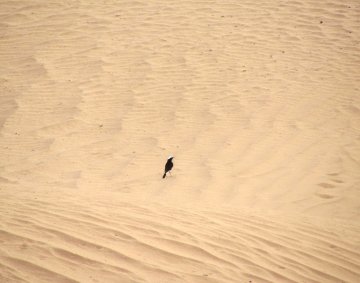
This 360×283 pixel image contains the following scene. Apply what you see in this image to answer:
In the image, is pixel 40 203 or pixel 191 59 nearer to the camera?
pixel 40 203

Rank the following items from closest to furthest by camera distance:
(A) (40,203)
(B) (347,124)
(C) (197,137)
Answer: (A) (40,203), (C) (197,137), (B) (347,124)

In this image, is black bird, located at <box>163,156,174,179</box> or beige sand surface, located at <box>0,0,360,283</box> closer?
beige sand surface, located at <box>0,0,360,283</box>

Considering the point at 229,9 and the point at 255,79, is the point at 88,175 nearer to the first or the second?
the point at 255,79

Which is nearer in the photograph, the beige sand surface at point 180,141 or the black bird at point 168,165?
the beige sand surface at point 180,141

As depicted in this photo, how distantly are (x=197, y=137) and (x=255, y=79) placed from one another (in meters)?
2.51

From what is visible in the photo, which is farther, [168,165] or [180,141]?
[180,141]

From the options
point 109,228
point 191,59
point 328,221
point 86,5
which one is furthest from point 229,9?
point 109,228

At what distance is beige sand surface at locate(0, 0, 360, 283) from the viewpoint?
10.6 feet

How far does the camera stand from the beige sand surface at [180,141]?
3.23m

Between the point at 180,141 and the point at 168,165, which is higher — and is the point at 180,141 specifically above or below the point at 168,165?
below

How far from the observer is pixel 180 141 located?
6980mm

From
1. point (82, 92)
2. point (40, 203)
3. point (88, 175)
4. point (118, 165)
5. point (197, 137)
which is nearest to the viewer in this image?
point (40, 203)

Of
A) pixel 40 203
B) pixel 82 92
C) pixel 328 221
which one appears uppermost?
pixel 40 203

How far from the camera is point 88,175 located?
582 cm
